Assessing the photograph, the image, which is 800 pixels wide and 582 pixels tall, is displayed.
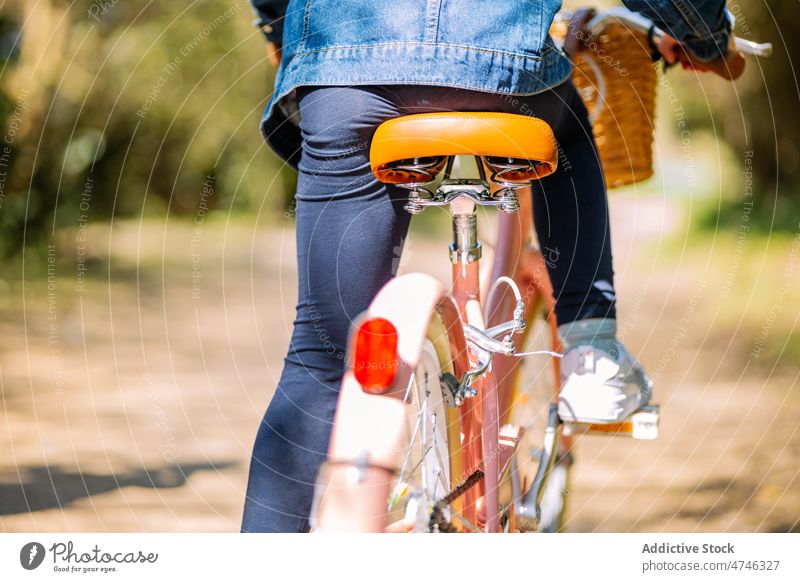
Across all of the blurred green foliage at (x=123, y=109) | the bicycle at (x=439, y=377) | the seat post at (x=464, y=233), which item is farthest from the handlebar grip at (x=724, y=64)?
the blurred green foliage at (x=123, y=109)

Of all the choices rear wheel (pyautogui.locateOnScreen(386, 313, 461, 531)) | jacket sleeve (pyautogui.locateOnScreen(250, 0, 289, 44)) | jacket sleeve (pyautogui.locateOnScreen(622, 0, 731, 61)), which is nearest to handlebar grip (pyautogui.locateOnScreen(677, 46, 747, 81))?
jacket sleeve (pyautogui.locateOnScreen(622, 0, 731, 61))

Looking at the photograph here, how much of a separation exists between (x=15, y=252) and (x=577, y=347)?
14.5 feet

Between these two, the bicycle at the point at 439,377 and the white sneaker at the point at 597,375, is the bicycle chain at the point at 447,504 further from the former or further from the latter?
the white sneaker at the point at 597,375

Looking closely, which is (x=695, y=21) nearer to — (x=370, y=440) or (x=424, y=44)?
(x=424, y=44)

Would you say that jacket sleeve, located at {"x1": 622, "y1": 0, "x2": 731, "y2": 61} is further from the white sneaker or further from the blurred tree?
the blurred tree

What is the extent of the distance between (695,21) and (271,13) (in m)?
0.79

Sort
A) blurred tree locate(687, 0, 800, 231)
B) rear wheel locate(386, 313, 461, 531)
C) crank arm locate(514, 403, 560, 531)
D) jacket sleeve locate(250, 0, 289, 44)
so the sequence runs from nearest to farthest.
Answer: rear wheel locate(386, 313, 461, 531) < jacket sleeve locate(250, 0, 289, 44) < crank arm locate(514, 403, 560, 531) < blurred tree locate(687, 0, 800, 231)

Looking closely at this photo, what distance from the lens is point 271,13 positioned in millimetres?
1779

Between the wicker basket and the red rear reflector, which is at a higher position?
the wicker basket

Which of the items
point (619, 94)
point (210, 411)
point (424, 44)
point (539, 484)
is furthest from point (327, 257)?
point (210, 411)

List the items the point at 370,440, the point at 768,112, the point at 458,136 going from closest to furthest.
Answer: the point at 370,440, the point at 458,136, the point at 768,112

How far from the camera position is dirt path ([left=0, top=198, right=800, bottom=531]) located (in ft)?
8.92

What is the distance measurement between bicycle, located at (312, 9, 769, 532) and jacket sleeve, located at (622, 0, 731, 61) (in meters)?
0.32
